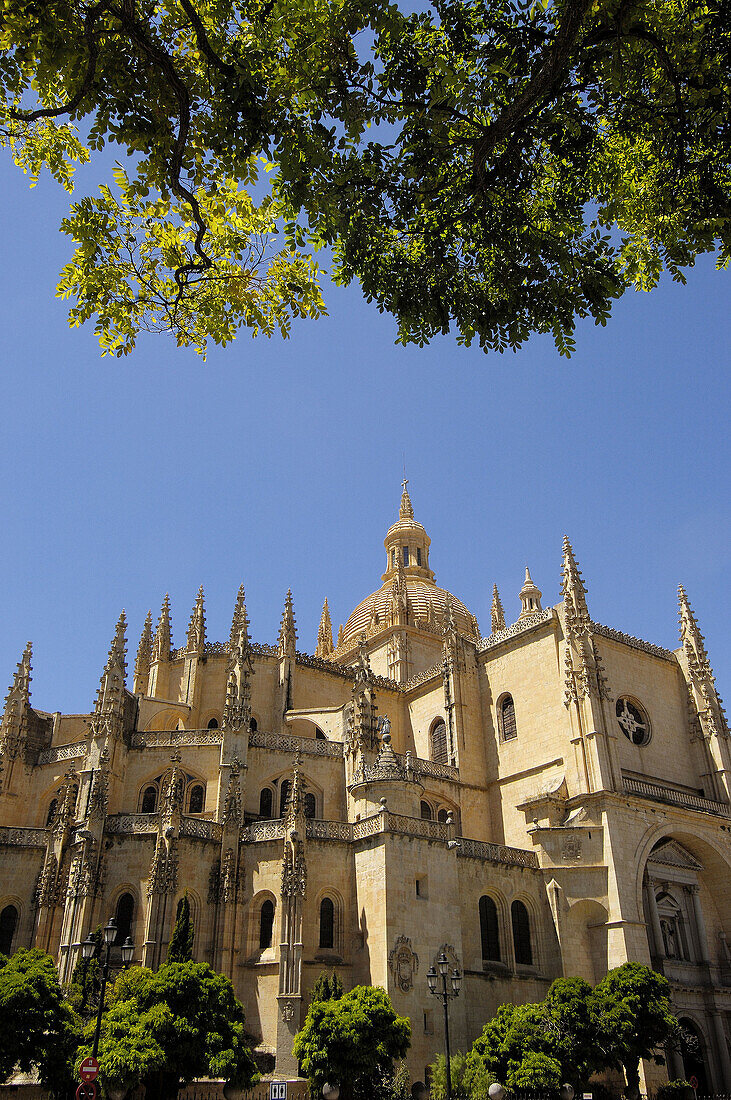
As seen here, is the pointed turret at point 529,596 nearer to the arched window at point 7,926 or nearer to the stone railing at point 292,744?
the stone railing at point 292,744

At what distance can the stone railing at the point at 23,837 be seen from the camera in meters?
27.9

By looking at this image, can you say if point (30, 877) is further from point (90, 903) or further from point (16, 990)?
point (16, 990)

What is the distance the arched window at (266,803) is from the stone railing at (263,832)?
3052 millimetres

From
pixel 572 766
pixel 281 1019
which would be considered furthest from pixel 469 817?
pixel 281 1019

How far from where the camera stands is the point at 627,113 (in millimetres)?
9453

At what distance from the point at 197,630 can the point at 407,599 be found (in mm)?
15480

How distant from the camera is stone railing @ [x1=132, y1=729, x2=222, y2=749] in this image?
31531 mm

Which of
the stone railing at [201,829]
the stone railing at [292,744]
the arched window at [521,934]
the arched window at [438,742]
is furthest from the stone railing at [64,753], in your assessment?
the arched window at [521,934]

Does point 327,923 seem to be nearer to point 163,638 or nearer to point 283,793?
point 283,793

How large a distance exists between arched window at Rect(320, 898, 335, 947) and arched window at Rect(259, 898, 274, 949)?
5.19 ft

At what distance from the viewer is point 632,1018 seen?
23.7 metres

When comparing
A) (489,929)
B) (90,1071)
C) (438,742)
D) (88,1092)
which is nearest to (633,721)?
(438,742)

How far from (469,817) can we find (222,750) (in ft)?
35.6

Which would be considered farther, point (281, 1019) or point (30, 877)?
point (30, 877)
